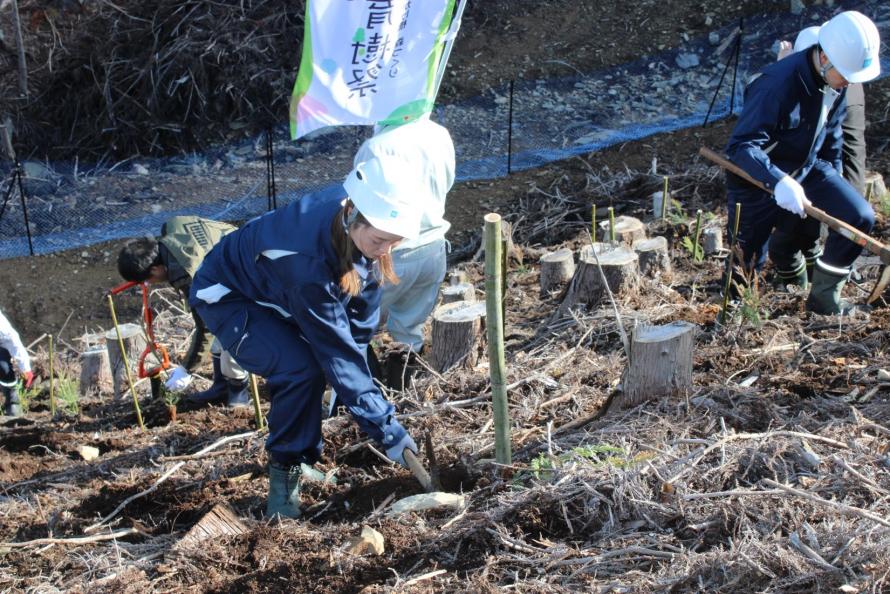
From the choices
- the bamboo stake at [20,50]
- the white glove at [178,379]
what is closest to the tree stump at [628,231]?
the white glove at [178,379]

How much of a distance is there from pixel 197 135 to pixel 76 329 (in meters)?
3.35

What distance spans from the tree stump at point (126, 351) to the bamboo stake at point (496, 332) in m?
2.82

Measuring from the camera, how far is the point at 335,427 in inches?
159

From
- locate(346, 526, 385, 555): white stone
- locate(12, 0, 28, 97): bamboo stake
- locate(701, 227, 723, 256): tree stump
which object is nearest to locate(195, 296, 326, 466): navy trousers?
locate(346, 526, 385, 555): white stone

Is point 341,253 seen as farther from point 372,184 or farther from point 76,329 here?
point 76,329

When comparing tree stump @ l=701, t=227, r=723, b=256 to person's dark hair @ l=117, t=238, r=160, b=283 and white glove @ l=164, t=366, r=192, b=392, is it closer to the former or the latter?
white glove @ l=164, t=366, r=192, b=392

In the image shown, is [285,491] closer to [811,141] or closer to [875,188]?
[811,141]

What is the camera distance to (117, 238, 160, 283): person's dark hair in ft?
14.0

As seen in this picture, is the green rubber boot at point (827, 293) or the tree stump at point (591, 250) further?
the tree stump at point (591, 250)

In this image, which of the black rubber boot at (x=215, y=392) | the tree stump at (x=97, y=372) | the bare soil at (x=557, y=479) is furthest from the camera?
the tree stump at (x=97, y=372)

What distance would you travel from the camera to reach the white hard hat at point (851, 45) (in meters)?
4.15

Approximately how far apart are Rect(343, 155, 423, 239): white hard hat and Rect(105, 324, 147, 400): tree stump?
2.94 meters

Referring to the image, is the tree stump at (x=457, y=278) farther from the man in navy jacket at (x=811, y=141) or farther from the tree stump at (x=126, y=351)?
the tree stump at (x=126, y=351)

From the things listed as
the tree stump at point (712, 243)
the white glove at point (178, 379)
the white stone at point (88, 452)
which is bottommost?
the white stone at point (88, 452)
